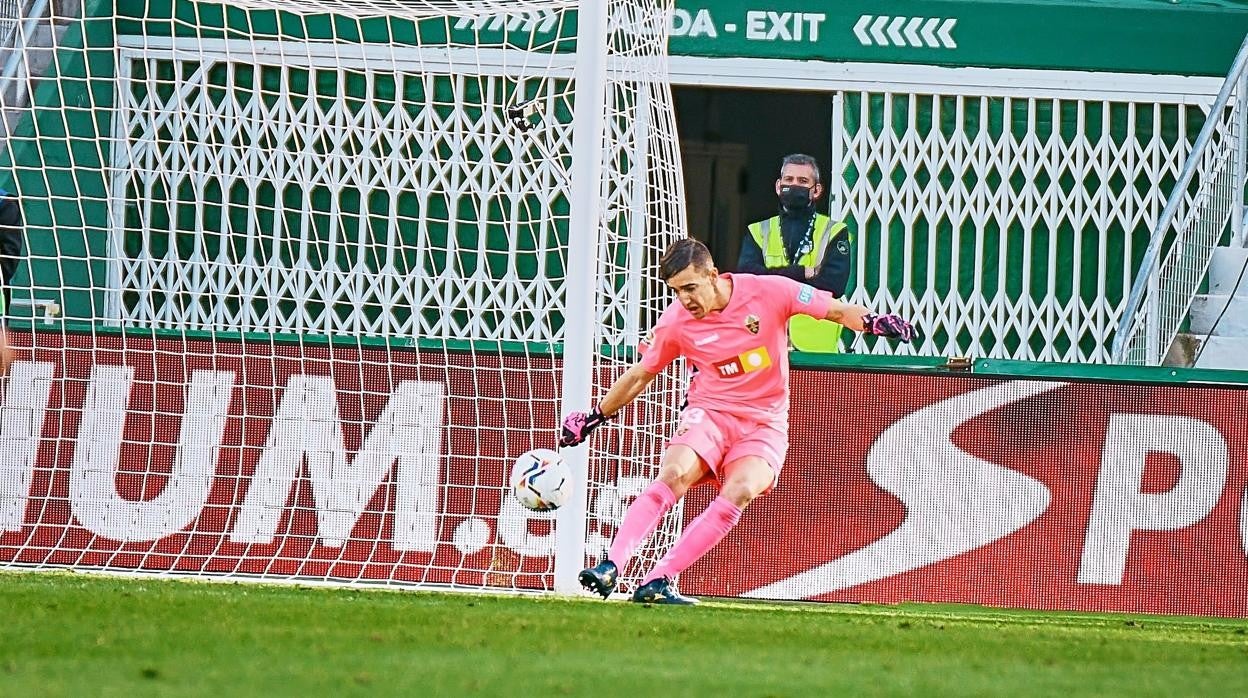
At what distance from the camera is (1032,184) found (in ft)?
45.2

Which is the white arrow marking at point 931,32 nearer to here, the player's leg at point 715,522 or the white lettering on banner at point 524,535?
the white lettering on banner at point 524,535

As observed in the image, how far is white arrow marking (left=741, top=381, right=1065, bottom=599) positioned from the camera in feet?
30.6

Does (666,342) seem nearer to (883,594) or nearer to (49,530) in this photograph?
(883,594)

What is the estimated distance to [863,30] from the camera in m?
13.8

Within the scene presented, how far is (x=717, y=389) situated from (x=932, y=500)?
5.40 feet

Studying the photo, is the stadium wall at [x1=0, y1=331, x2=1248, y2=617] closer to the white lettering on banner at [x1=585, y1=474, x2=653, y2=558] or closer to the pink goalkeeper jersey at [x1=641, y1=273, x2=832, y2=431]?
the white lettering on banner at [x1=585, y1=474, x2=653, y2=558]

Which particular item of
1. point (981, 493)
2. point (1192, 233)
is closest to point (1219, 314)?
point (1192, 233)

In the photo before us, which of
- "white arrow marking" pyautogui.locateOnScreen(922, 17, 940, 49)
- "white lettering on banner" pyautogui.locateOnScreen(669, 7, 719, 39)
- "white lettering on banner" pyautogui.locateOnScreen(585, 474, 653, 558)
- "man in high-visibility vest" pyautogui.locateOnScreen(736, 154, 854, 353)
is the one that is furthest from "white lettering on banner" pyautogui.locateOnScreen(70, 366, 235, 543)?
"white arrow marking" pyautogui.locateOnScreen(922, 17, 940, 49)

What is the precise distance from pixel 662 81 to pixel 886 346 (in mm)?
5014

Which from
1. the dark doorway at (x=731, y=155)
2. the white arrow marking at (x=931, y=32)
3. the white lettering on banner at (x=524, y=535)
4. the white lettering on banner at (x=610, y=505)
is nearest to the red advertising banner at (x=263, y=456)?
the white lettering on banner at (x=524, y=535)

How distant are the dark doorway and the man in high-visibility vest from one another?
422cm

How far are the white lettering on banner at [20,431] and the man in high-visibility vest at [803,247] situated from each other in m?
3.57

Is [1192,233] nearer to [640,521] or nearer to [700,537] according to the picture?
[700,537]

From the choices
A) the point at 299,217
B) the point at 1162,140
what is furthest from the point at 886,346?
the point at 299,217
